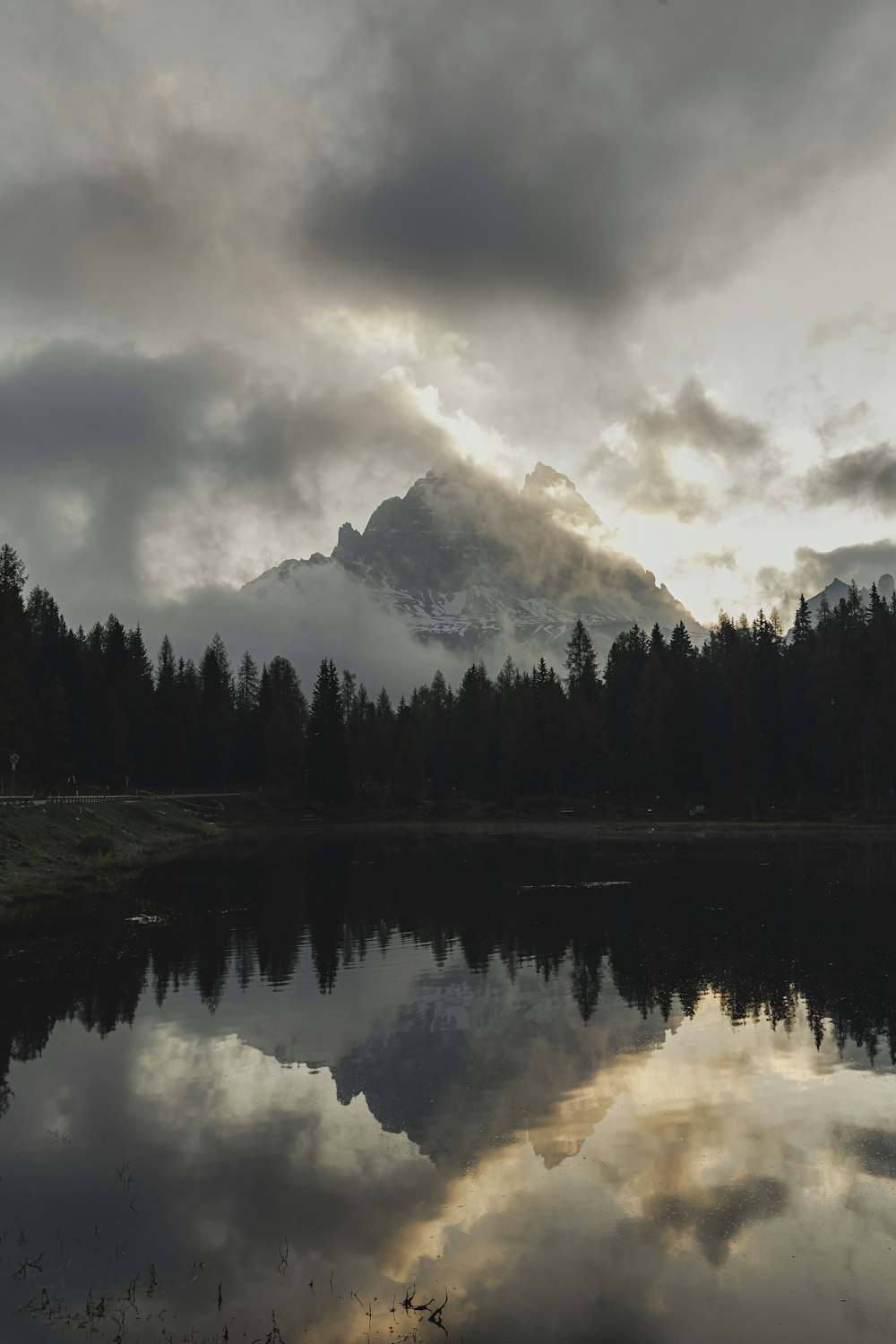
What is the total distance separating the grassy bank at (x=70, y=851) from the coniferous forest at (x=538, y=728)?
13421 millimetres

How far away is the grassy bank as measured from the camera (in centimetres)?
4791

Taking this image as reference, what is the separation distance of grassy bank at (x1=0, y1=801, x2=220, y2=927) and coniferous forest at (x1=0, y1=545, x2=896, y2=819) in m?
13.4

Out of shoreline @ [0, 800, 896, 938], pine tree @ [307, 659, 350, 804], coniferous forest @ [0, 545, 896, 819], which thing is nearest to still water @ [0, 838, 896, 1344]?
shoreline @ [0, 800, 896, 938]

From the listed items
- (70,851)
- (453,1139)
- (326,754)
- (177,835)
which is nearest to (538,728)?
(326,754)

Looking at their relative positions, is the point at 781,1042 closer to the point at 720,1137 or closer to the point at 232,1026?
the point at 720,1137

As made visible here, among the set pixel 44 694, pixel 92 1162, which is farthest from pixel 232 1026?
pixel 44 694

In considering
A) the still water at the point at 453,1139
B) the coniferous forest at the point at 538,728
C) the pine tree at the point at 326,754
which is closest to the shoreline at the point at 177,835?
the pine tree at the point at 326,754

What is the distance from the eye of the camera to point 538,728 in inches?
5364

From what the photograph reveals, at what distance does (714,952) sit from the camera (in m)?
33.8

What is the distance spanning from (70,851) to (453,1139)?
5604 centimetres

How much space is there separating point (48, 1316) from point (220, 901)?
4098 centimetres

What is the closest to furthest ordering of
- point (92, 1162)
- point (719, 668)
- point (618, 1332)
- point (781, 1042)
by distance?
point (618, 1332) → point (92, 1162) → point (781, 1042) → point (719, 668)

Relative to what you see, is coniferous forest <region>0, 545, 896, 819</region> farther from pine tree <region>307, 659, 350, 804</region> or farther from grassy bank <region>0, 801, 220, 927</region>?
grassy bank <region>0, 801, 220, 927</region>

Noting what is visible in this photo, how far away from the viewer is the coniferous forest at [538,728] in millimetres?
108688
